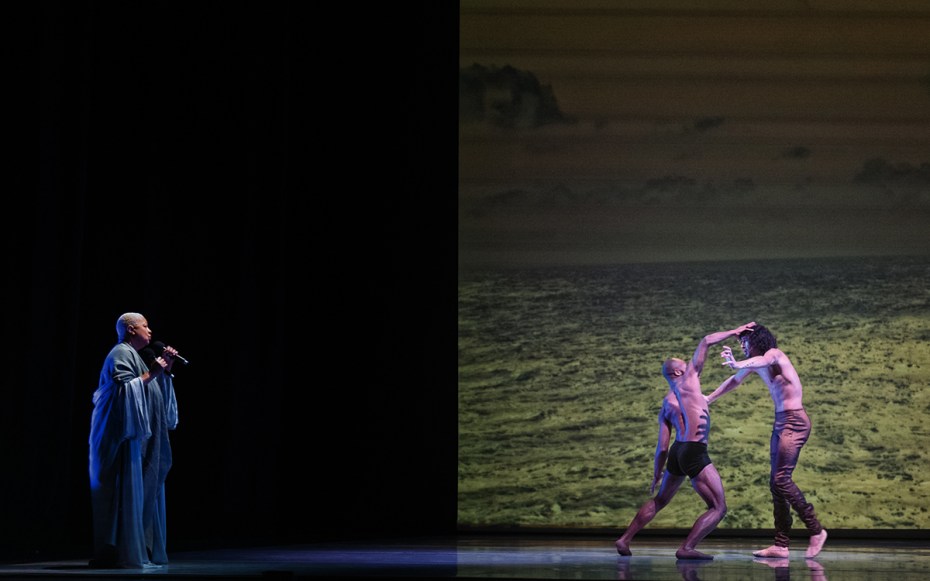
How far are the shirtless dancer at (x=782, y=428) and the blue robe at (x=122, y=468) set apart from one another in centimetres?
362

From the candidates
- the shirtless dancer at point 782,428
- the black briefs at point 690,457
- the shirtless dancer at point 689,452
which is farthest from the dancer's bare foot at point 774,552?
the black briefs at point 690,457

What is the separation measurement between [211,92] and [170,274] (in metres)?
1.50

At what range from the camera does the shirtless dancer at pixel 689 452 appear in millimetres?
7961

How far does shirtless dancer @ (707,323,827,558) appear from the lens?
26.7 feet

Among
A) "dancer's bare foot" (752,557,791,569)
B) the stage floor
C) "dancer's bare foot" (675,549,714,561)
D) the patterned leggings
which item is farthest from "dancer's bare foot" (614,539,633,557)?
the patterned leggings

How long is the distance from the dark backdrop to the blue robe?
2.67 feet

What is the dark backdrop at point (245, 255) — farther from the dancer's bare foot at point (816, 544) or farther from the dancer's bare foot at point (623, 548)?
the dancer's bare foot at point (816, 544)

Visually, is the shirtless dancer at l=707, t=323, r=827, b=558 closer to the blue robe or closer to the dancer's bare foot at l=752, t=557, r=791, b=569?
the dancer's bare foot at l=752, t=557, r=791, b=569

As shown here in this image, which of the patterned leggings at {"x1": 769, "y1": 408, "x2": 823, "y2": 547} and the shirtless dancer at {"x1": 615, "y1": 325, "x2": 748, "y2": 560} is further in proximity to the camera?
the patterned leggings at {"x1": 769, "y1": 408, "x2": 823, "y2": 547}

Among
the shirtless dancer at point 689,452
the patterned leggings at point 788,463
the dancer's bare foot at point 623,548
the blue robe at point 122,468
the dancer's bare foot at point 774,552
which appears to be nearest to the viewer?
the blue robe at point 122,468

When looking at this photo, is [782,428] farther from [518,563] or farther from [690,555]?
[518,563]

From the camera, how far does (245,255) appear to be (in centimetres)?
1027

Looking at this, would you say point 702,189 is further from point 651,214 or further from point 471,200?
point 471,200

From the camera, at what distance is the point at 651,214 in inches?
440
